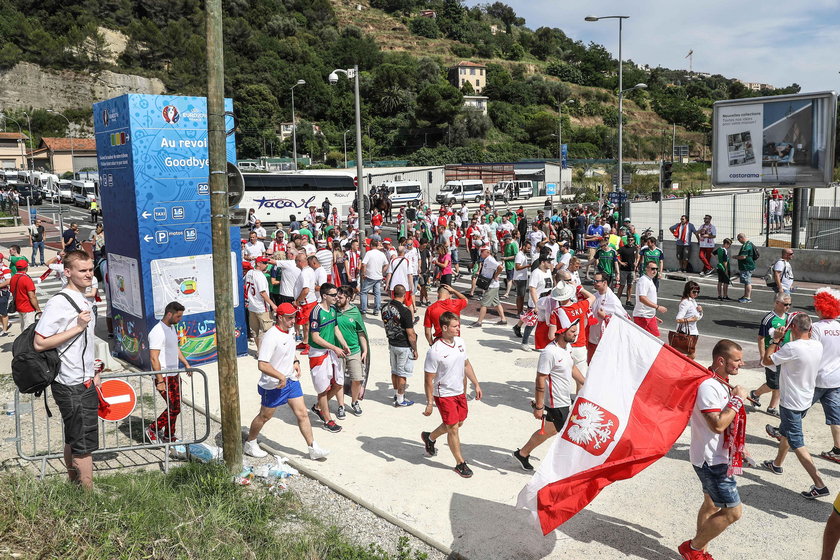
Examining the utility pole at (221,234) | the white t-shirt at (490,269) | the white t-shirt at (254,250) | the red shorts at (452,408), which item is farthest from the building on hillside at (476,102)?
the red shorts at (452,408)

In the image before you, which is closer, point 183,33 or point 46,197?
point 46,197

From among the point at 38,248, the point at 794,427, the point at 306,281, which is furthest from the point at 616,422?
the point at 38,248

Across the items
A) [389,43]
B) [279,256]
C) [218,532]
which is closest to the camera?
[218,532]

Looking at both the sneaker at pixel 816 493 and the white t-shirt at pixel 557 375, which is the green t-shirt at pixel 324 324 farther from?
the sneaker at pixel 816 493

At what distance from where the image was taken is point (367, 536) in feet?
19.2

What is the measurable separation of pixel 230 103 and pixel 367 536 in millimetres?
7568

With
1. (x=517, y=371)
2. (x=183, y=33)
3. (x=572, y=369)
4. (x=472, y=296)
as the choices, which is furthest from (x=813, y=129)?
(x=183, y=33)

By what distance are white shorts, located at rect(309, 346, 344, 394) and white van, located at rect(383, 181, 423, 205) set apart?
39236 mm

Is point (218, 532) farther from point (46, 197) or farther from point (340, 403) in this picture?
point (46, 197)

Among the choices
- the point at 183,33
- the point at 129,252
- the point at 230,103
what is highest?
the point at 183,33

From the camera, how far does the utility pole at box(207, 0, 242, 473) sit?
6184mm

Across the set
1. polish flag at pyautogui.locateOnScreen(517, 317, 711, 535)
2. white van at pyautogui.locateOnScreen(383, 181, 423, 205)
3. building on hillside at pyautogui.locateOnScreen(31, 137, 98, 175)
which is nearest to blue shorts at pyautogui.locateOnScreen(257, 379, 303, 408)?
polish flag at pyautogui.locateOnScreen(517, 317, 711, 535)

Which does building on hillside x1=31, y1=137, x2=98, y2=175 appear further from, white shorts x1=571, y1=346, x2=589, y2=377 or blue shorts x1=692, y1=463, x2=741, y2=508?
blue shorts x1=692, y1=463, x2=741, y2=508

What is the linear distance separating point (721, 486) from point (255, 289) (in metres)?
8.64
